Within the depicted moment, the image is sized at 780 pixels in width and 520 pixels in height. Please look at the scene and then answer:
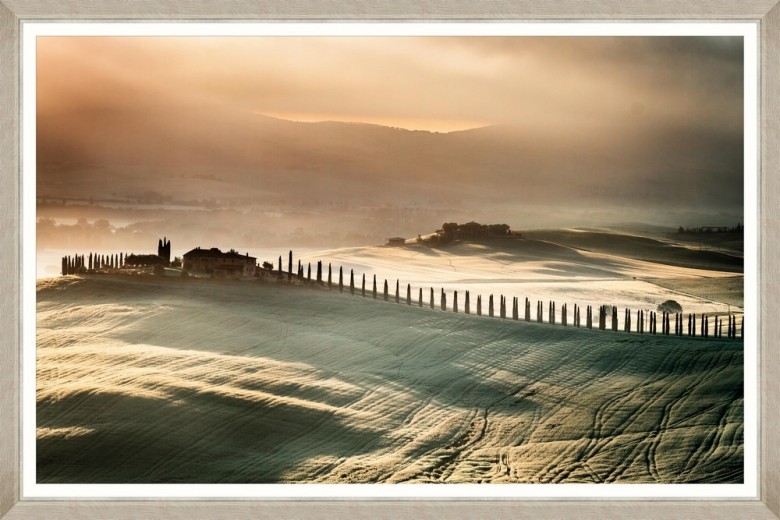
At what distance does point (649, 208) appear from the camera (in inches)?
152

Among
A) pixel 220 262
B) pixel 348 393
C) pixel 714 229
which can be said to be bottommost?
pixel 348 393

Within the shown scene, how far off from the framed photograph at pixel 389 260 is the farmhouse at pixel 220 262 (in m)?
0.02

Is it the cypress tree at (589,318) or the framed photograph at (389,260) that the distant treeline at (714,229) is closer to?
the framed photograph at (389,260)

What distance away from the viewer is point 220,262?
12.5 feet

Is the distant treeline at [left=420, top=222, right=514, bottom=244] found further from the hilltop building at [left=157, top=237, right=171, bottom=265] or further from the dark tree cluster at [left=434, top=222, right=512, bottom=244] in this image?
the hilltop building at [left=157, top=237, right=171, bottom=265]

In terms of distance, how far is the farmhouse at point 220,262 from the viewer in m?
3.79

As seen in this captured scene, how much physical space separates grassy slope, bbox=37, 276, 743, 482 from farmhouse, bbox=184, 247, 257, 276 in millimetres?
86

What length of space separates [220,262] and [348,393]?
37.0 inches

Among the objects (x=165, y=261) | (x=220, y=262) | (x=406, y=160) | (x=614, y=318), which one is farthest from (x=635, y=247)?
(x=165, y=261)

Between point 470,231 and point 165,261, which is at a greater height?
point 470,231

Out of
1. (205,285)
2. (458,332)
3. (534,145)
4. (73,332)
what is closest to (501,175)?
(534,145)

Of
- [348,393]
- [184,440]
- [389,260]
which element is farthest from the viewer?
[389,260]

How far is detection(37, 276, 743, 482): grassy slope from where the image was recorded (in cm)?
355

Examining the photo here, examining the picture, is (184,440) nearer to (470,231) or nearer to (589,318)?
(470,231)
